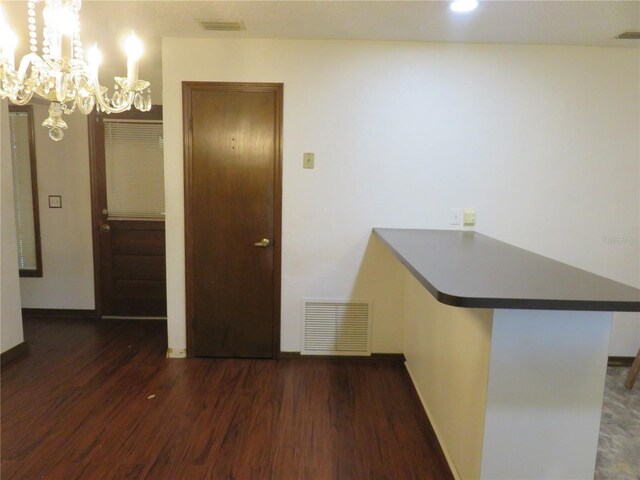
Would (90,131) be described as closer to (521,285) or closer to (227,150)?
(227,150)

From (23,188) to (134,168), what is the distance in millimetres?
1068

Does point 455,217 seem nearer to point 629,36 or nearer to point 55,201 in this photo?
point 629,36

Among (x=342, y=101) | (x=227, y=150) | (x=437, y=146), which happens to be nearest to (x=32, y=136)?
(x=227, y=150)

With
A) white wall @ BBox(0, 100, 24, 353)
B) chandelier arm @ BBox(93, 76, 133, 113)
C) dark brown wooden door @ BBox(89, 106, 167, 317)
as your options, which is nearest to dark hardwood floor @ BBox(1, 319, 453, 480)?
white wall @ BBox(0, 100, 24, 353)

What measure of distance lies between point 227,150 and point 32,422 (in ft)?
6.51

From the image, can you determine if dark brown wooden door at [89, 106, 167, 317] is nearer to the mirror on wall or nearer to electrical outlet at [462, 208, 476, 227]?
the mirror on wall

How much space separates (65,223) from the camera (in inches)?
145

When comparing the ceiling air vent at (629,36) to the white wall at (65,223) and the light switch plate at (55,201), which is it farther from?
the light switch plate at (55,201)

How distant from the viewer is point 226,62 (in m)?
2.71

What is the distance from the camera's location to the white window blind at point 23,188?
3584 mm

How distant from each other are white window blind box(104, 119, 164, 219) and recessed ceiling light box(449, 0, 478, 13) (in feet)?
8.58

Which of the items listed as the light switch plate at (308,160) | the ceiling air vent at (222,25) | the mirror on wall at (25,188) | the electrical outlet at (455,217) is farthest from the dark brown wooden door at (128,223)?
the electrical outlet at (455,217)

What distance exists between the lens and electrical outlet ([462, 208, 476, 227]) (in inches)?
111

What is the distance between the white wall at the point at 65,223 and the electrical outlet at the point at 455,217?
321cm
